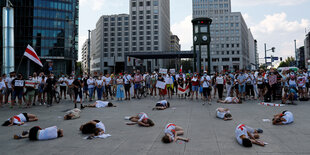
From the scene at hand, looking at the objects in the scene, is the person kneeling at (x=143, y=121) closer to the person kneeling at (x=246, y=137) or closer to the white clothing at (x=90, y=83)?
the person kneeling at (x=246, y=137)

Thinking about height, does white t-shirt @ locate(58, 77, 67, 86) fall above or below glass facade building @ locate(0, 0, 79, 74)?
below

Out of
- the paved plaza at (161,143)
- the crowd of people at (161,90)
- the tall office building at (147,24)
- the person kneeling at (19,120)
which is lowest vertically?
the paved plaza at (161,143)

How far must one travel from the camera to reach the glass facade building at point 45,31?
55.5 meters

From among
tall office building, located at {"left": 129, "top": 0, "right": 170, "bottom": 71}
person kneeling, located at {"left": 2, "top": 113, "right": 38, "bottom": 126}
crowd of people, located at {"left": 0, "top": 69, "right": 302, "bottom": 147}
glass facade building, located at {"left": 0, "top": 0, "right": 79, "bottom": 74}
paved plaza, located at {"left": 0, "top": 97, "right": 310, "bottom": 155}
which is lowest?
paved plaza, located at {"left": 0, "top": 97, "right": 310, "bottom": 155}

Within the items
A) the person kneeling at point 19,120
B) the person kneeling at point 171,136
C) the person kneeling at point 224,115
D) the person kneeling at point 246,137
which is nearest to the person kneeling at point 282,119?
the person kneeling at point 224,115

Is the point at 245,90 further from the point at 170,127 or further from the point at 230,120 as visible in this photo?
the point at 170,127

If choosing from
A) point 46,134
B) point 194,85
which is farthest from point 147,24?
point 46,134

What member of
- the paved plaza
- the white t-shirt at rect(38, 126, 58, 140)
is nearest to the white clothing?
the paved plaza

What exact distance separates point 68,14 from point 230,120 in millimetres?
62405

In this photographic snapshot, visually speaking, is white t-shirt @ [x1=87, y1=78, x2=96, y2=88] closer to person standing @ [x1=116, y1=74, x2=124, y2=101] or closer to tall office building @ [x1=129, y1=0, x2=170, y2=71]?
person standing @ [x1=116, y1=74, x2=124, y2=101]

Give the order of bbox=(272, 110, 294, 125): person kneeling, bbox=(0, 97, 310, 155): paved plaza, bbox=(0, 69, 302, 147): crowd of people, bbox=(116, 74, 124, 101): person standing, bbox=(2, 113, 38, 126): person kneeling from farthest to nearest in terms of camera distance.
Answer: bbox=(116, 74, 124, 101): person standing → bbox=(2, 113, 38, 126): person kneeling → bbox=(272, 110, 294, 125): person kneeling → bbox=(0, 69, 302, 147): crowd of people → bbox=(0, 97, 310, 155): paved plaza

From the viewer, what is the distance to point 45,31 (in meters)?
57.6

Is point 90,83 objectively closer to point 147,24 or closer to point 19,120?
point 19,120

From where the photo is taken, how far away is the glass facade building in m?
55.5
